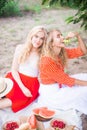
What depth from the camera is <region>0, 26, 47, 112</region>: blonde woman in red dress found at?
11.9 feet

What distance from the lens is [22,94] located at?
3674mm

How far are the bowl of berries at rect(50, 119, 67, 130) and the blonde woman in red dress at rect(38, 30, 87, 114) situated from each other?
0.77ft

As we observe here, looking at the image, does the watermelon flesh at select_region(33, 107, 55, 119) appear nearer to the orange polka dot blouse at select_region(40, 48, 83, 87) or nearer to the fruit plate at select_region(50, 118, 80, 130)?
the fruit plate at select_region(50, 118, 80, 130)

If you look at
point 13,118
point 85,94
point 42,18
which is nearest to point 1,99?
point 13,118

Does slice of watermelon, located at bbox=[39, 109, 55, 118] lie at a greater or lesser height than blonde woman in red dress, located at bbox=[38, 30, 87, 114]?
lesser

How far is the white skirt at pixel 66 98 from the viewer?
11.6 feet

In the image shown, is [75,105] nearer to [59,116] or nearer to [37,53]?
[59,116]

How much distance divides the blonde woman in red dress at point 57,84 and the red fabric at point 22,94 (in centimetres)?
8

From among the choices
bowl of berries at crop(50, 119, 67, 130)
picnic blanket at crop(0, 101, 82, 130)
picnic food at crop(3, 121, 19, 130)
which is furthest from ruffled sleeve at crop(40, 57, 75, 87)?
picnic food at crop(3, 121, 19, 130)

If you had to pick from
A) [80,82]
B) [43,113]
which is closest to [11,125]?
[43,113]

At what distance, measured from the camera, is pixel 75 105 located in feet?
11.6

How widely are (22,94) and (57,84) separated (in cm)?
38

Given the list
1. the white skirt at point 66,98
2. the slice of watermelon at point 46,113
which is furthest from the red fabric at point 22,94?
the slice of watermelon at point 46,113

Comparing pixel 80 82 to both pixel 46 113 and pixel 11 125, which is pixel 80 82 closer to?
pixel 46 113
